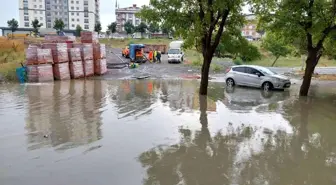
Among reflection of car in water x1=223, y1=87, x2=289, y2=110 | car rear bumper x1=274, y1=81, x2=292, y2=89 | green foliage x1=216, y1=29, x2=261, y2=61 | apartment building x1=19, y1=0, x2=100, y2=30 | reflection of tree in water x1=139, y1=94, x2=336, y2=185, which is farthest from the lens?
apartment building x1=19, y1=0, x2=100, y2=30

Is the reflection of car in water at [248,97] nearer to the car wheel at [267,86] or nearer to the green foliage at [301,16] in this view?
the car wheel at [267,86]

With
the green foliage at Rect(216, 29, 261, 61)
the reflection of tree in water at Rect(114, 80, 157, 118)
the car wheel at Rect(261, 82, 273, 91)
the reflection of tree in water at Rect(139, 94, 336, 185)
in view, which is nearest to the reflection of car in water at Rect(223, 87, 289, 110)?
the car wheel at Rect(261, 82, 273, 91)

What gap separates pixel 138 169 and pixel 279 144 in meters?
3.92

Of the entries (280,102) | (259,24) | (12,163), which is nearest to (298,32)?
(259,24)

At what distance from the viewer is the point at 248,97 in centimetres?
1623

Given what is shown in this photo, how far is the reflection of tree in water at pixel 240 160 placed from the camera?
5.90 metres

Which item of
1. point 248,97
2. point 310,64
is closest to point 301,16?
point 310,64

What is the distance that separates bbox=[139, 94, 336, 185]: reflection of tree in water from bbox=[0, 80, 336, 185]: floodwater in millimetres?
19

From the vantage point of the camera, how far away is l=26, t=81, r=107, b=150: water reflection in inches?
316

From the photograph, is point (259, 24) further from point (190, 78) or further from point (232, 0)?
point (190, 78)

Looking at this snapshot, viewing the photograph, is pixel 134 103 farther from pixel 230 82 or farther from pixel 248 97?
pixel 230 82

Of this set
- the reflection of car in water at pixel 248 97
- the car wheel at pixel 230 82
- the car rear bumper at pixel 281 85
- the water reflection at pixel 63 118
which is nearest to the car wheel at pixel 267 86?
the car rear bumper at pixel 281 85

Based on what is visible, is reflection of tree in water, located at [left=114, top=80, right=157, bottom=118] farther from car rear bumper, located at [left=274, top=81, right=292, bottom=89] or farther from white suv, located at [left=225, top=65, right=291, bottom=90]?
car rear bumper, located at [left=274, top=81, right=292, bottom=89]

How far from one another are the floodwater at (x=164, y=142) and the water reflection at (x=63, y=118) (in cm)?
3
